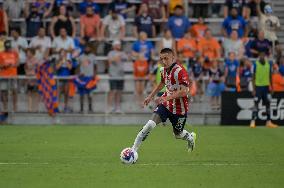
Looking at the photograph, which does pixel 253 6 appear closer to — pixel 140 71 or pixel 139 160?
pixel 140 71

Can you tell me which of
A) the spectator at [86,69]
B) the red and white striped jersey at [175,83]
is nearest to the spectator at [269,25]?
the spectator at [86,69]

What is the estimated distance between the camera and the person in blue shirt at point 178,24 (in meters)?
26.3

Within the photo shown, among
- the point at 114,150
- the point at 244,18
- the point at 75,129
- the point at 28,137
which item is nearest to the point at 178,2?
the point at 244,18

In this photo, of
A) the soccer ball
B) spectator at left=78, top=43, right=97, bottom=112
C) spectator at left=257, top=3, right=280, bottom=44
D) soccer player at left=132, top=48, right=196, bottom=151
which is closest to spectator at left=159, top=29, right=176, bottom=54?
spectator at left=78, top=43, right=97, bottom=112

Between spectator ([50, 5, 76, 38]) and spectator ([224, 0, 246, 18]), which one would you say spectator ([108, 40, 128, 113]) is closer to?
spectator ([50, 5, 76, 38])

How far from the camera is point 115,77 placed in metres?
25.2

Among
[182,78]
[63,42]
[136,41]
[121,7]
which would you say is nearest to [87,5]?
[121,7]

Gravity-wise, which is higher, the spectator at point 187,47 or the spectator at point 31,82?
the spectator at point 187,47

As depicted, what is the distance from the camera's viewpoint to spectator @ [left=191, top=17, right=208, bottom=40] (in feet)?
87.1

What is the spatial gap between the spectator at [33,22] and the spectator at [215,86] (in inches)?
257

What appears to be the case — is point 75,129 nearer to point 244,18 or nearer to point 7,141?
point 7,141

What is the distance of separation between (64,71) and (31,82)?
1.17 m

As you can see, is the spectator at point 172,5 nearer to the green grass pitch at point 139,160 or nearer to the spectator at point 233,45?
the spectator at point 233,45

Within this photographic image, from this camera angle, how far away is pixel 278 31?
28578mm
